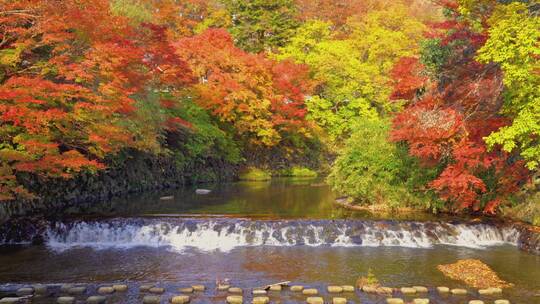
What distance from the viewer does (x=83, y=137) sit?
1733cm

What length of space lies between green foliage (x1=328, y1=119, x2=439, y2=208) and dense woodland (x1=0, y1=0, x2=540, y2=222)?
51 millimetres

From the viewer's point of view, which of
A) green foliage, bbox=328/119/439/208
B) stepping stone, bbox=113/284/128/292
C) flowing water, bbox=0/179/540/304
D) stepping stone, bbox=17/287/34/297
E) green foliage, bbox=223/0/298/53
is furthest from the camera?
green foliage, bbox=223/0/298/53

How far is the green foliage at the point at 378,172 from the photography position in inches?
785

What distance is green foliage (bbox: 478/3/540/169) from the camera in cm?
1269

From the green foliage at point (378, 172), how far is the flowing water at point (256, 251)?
1.29 metres

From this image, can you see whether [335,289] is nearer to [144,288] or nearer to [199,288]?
[199,288]

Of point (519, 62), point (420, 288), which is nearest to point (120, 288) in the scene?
point (420, 288)

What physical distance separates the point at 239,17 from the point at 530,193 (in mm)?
30416

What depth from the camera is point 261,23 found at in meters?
42.3

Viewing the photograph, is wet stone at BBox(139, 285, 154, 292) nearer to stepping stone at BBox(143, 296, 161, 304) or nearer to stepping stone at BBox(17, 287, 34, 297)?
stepping stone at BBox(143, 296, 161, 304)

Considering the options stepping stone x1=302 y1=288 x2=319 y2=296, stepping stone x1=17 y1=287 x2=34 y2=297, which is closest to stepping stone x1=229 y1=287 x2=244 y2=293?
stepping stone x1=302 y1=288 x2=319 y2=296

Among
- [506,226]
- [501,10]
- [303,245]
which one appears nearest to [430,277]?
[303,245]

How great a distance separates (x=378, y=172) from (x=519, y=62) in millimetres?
8299

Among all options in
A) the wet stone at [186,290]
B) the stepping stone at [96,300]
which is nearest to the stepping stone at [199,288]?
the wet stone at [186,290]
